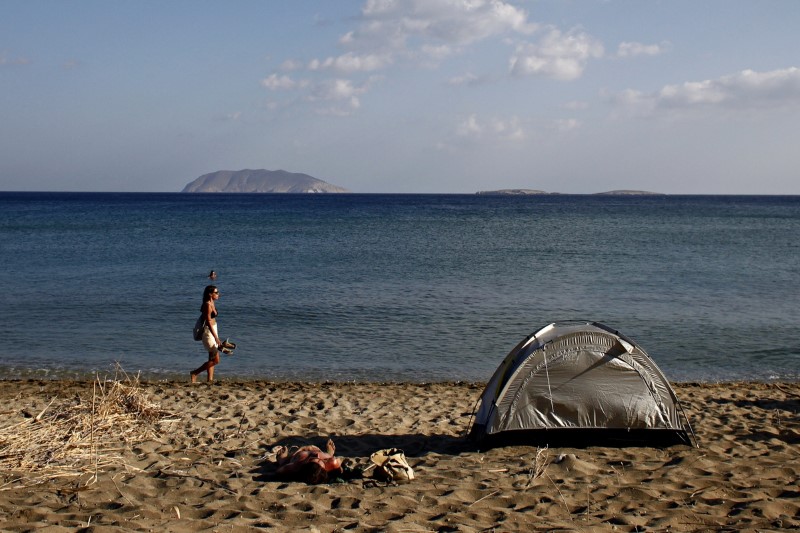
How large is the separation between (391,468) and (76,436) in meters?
3.71

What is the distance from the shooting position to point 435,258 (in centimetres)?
3544

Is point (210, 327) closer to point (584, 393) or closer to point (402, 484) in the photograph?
point (402, 484)

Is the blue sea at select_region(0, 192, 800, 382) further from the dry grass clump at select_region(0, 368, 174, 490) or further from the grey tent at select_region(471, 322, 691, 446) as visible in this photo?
the grey tent at select_region(471, 322, 691, 446)

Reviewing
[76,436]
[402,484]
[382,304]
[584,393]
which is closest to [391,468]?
[402,484]

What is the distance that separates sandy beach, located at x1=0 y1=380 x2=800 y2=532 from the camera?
655 cm

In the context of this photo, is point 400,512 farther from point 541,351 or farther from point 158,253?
point 158,253

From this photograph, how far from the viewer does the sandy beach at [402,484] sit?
21.5ft

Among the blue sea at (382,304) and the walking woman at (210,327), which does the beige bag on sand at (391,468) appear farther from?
the blue sea at (382,304)

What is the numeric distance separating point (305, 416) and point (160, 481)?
3170 mm

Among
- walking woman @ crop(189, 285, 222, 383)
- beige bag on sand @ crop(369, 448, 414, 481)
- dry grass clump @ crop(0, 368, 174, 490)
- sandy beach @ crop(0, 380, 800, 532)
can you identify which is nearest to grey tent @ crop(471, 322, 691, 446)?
sandy beach @ crop(0, 380, 800, 532)

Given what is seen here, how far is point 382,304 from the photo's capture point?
2194 centimetres

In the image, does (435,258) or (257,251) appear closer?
(435,258)

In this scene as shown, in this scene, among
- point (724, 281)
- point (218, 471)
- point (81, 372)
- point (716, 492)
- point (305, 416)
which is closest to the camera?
point (716, 492)

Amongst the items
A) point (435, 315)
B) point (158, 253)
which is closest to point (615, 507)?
point (435, 315)
